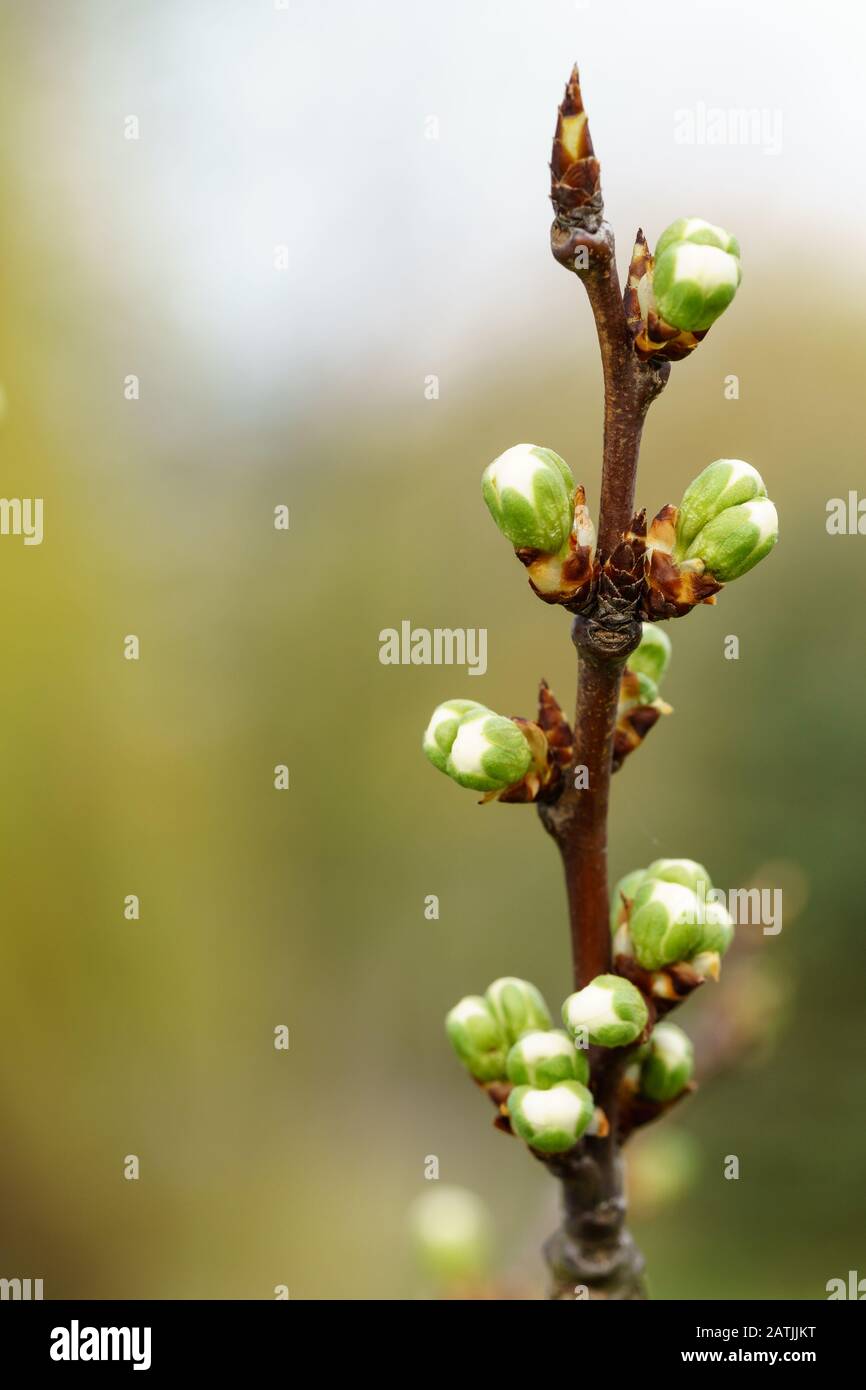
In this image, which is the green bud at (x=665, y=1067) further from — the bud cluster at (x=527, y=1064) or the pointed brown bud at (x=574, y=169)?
the pointed brown bud at (x=574, y=169)

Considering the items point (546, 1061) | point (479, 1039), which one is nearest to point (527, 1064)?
point (546, 1061)

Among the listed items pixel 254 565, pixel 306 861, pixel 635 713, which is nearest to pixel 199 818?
pixel 306 861

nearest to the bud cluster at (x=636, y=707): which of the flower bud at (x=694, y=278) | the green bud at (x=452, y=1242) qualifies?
the flower bud at (x=694, y=278)

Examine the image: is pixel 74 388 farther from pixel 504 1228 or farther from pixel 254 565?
pixel 504 1228

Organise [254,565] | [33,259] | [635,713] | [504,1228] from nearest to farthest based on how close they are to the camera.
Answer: [635,713] → [504,1228] → [33,259] → [254,565]

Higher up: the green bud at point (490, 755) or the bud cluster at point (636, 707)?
the bud cluster at point (636, 707)

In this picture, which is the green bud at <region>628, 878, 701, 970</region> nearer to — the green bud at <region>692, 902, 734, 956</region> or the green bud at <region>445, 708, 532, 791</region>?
the green bud at <region>692, 902, 734, 956</region>
